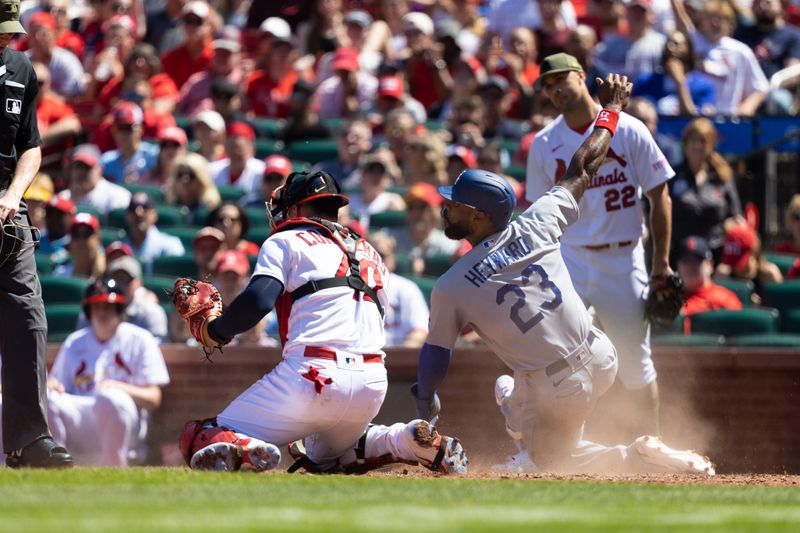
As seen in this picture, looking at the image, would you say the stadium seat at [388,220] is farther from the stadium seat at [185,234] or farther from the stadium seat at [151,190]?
the stadium seat at [151,190]

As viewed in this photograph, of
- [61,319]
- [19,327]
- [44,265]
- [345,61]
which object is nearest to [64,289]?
[61,319]

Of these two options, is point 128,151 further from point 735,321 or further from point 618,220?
point 618,220

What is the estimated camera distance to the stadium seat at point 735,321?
963 centimetres

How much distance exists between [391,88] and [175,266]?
2893mm

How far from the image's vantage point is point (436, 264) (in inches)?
424

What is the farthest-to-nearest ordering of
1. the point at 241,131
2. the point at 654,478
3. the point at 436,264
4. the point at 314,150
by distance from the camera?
the point at 314,150 < the point at 241,131 < the point at 436,264 < the point at 654,478

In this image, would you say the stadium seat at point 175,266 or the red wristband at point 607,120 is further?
the stadium seat at point 175,266

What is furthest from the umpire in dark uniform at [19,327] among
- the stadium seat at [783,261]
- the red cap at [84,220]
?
the stadium seat at [783,261]

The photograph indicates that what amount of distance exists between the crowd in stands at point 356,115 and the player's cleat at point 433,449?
3225mm

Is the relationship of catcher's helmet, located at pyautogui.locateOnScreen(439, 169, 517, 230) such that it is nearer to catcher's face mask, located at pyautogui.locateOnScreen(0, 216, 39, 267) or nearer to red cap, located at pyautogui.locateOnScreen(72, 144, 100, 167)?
catcher's face mask, located at pyautogui.locateOnScreen(0, 216, 39, 267)

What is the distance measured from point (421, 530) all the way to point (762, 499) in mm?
1964

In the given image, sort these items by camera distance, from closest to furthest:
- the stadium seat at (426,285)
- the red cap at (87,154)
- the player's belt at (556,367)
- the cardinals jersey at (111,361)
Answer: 1. the player's belt at (556,367)
2. the cardinals jersey at (111,361)
3. the stadium seat at (426,285)
4. the red cap at (87,154)

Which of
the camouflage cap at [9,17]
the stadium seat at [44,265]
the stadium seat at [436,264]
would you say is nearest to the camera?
the camouflage cap at [9,17]

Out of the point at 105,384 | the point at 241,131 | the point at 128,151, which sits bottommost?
the point at 105,384
